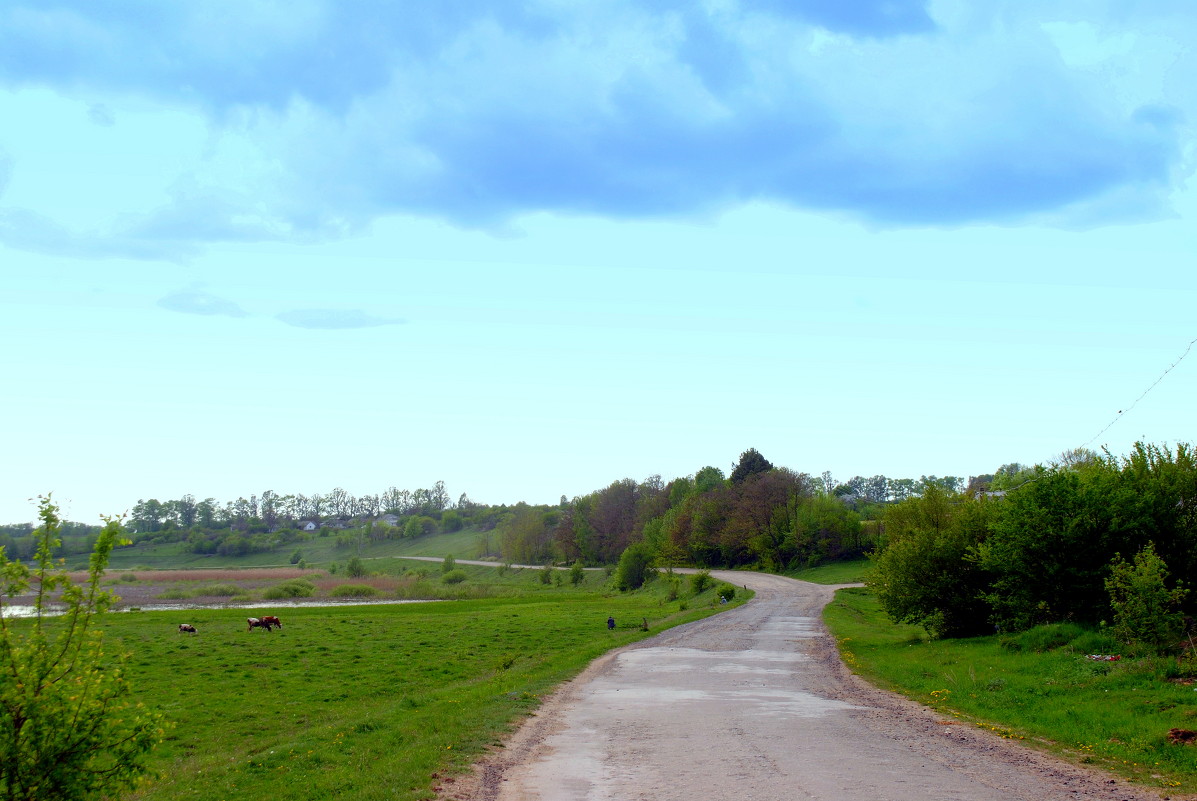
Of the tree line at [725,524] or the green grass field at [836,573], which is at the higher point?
the tree line at [725,524]

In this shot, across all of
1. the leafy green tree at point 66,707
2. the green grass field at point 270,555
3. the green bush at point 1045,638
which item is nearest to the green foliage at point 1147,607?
the green bush at point 1045,638

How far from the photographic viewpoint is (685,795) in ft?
37.1

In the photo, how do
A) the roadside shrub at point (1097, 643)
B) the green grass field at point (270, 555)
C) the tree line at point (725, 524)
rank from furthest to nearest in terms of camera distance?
1. the green grass field at point (270, 555)
2. the tree line at point (725, 524)
3. the roadside shrub at point (1097, 643)

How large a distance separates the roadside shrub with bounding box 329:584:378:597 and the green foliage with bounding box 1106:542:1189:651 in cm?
7958

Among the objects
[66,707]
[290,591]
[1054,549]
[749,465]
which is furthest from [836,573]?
[66,707]

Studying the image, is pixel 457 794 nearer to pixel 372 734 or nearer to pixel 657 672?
pixel 372 734

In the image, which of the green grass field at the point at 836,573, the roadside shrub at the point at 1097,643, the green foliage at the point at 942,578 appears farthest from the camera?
the green grass field at the point at 836,573

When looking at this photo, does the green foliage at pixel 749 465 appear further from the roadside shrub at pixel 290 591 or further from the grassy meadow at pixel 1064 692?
the grassy meadow at pixel 1064 692

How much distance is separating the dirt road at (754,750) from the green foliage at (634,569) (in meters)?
61.2

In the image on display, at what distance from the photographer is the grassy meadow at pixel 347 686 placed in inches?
564

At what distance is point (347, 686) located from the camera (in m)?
28.6

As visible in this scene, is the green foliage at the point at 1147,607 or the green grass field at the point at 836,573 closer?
the green foliage at the point at 1147,607

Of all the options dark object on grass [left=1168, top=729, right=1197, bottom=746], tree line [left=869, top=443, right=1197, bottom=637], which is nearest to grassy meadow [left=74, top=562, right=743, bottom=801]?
dark object on grass [left=1168, top=729, right=1197, bottom=746]

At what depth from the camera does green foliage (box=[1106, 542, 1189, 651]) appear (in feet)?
62.9
